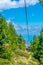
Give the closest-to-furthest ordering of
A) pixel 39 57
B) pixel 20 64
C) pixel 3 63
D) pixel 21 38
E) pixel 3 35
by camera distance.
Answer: pixel 3 63, pixel 20 64, pixel 3 35, pixel 39 57, pixel 21 38

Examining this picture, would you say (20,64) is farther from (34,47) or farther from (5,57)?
(34,47)

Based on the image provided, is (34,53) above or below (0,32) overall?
below

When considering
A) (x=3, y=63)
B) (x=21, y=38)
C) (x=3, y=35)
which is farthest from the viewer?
(x=21, y=38)

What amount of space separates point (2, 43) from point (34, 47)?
64.0ft

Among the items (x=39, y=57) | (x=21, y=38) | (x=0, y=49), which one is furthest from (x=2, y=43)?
(x=21, y=38)

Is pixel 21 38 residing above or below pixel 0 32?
below

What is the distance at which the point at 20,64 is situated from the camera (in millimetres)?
58688

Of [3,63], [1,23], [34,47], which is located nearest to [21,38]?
[34,47]

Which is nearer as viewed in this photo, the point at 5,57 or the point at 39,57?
the point at 5,57

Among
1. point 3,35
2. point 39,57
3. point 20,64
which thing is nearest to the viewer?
point 20,64

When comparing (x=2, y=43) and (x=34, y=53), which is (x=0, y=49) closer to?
(x=2, y=43)

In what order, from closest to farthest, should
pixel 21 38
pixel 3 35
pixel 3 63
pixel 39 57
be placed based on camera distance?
1. pixel 3 63
2. pixel 3 35
3. pixel 39 57
4. pixel 21 38

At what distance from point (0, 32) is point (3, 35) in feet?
2.92

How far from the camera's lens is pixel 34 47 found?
79.6 meters
